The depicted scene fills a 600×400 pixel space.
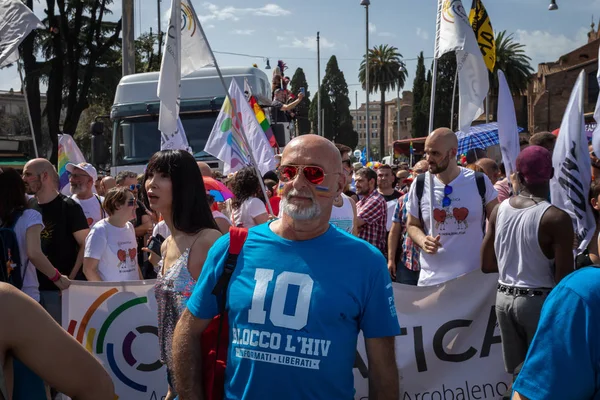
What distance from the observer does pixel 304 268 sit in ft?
8.45

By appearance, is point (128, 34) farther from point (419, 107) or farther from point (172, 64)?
point (419, 107)

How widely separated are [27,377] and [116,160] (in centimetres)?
1148

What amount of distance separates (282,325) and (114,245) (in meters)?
3.71

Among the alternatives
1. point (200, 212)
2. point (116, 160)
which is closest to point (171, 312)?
point (200, 212)

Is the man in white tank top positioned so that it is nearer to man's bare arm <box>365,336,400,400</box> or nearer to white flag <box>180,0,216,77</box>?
man's bare arm <box>365,336,400,400</box>

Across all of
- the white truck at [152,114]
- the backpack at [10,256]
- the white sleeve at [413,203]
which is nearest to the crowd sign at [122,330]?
the backpack at [10,256]

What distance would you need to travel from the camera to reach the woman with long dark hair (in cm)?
355

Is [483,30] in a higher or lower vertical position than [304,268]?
higher

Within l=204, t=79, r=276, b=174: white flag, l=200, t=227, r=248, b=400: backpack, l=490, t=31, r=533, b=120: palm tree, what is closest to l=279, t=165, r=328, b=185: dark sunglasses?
l=200, t=227, r=248, b=400: backpack

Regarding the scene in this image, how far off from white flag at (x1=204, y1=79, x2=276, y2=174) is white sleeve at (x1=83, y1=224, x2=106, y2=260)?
2.76 metres

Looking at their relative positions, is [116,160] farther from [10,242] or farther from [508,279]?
[508,279]

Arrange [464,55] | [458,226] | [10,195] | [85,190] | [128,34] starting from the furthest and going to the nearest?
[128,34] → [85,190] → [464,55] → [458,226] → [10,195]

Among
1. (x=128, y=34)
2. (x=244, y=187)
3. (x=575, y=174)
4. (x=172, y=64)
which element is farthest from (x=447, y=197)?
(x=128, y=34)

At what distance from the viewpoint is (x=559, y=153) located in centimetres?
438
